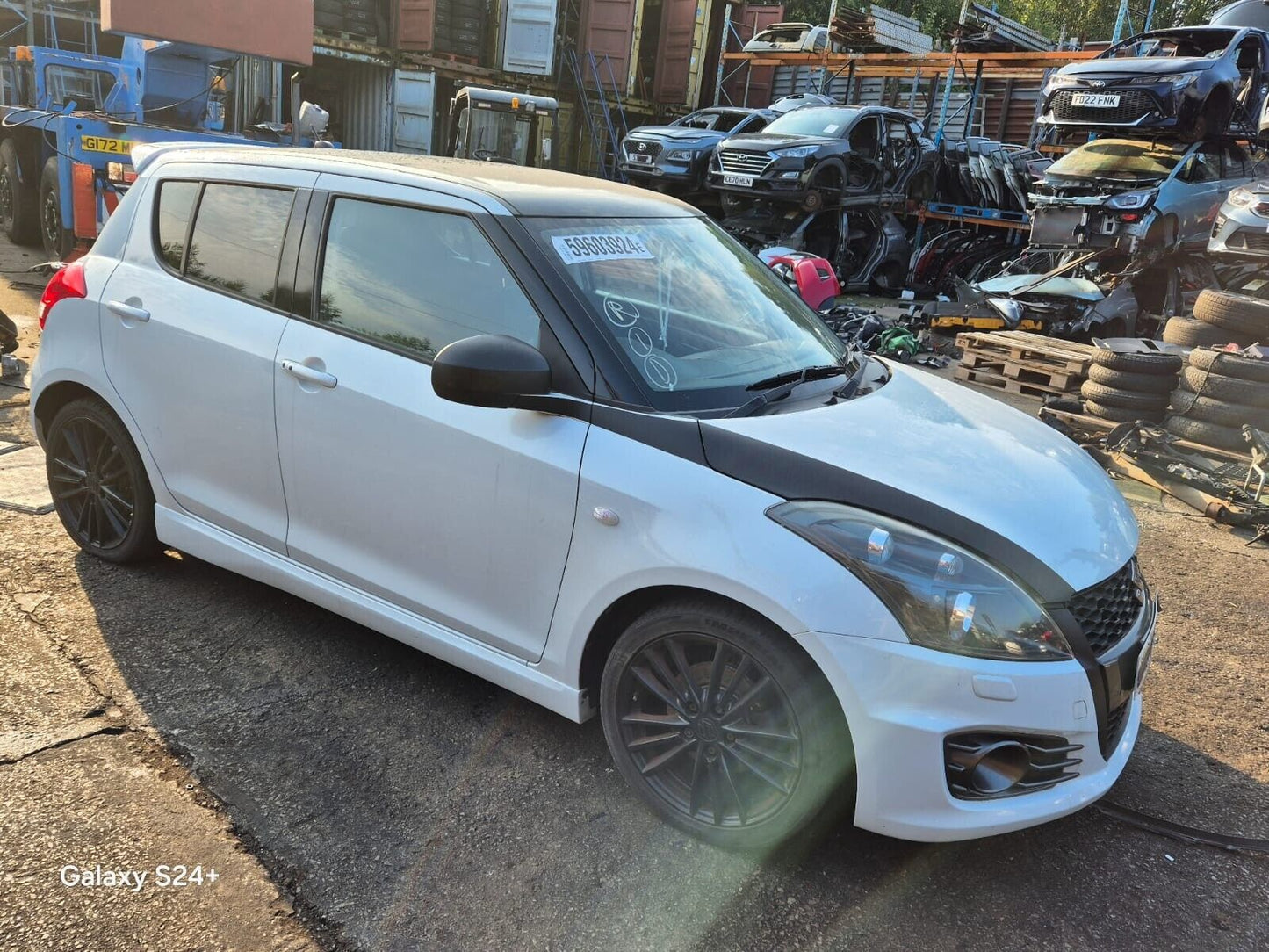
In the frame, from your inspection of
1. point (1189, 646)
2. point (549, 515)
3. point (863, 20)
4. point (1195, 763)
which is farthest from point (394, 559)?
point (863, 20)

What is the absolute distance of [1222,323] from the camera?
23.9 feet

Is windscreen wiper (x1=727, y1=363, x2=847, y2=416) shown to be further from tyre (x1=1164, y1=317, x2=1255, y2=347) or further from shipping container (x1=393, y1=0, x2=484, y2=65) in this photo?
shipping container (x1=393, y1=0, x2=484, y2=65)

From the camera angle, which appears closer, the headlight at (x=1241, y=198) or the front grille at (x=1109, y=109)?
the headlight at (x=1241, y=198)

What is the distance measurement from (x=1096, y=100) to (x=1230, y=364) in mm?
6455

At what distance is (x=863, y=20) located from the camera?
21.0 meters

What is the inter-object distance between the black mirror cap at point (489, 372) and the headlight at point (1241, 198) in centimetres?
842

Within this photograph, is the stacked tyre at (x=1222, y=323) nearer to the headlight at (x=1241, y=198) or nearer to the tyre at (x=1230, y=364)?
the tyre at (x=1230, y=364)

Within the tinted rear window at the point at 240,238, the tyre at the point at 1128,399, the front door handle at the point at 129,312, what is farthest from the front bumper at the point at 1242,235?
the front door handle at the point at 129,312

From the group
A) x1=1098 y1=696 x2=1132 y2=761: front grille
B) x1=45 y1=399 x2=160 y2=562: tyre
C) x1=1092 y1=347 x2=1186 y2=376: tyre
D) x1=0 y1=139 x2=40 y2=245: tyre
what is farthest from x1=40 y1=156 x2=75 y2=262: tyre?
x1=1098 y1=696 x2=1132 y2=761: front grille

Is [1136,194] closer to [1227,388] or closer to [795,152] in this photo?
[795,152]

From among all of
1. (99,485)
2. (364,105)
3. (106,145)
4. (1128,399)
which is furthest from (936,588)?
(364,105)

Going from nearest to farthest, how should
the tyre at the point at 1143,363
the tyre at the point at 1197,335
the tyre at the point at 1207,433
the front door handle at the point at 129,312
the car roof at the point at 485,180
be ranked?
the car roof at the point at 485,180 < the front door handle at the point at 129,312 < the tyre at the point at 1207,433 < the tyre at the point at 1143,363 < the tyre at the point at 1197,335

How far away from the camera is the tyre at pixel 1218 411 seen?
20.1 ft

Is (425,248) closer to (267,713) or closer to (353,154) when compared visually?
(353,154)
